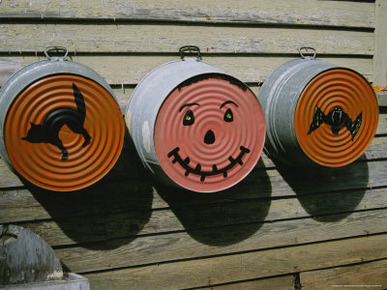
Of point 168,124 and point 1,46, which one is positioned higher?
point 1,46

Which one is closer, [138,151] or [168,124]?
[168,124]

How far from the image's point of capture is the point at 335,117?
2752mm

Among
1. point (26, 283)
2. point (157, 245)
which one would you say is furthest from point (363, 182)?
point (26, 283)

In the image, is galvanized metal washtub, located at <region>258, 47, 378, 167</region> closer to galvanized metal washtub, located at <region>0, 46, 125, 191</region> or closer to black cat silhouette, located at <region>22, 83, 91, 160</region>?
galvanized metal washtub, located at <region>0, 46, 125, 191</region>

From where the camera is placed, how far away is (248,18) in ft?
9.71

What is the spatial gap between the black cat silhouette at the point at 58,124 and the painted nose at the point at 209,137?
28.5 inches

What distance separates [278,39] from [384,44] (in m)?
0.95

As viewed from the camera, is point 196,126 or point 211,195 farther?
point 211,195

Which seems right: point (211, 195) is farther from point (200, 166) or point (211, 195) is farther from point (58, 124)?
point (58, 124)

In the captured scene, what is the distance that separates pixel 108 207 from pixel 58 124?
0.76 m

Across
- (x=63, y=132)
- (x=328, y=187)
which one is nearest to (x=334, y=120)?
(x=328, y=187)

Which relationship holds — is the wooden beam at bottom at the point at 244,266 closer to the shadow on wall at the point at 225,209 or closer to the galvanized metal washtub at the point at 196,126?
the shadow on wall at the point at 225,209

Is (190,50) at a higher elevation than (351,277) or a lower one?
higher

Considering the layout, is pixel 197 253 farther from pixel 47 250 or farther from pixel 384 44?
pixel 384 44
